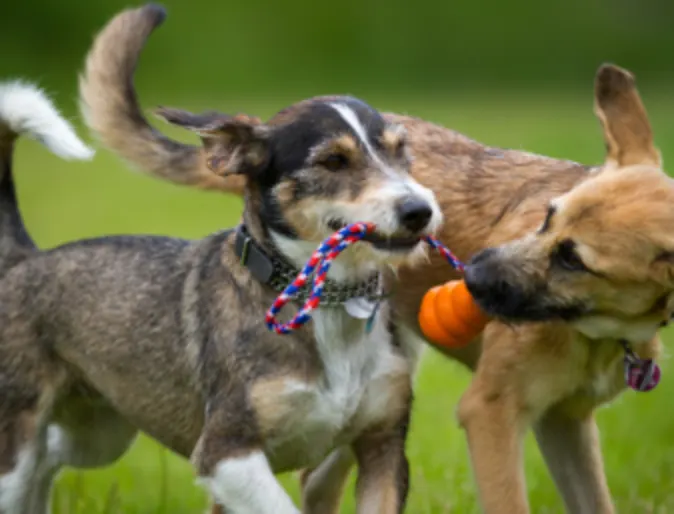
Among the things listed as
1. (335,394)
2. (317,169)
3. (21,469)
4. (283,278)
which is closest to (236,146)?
(317,169)

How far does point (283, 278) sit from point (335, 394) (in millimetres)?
481

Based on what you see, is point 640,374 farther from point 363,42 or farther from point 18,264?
point 363,42

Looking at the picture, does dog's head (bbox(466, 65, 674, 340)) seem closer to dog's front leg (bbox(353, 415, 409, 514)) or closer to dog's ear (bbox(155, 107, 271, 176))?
dog's front leg (bbox(353, 415, 409, 514))

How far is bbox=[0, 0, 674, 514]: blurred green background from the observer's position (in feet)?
60.9

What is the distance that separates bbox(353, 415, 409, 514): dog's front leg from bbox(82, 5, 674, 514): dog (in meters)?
0.30

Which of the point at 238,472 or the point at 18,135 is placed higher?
the point at 18,135

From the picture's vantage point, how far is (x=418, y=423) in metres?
9.53

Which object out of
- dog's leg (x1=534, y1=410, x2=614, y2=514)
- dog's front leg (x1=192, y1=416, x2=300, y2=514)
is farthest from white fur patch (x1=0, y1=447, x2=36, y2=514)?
dog's leg (x1=534, y1=410, x2=614, y2=514)

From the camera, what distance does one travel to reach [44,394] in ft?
19.6

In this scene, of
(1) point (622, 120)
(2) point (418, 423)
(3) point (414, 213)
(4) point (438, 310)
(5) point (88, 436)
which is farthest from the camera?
(2) point (418, 423)

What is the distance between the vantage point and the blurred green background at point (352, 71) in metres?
18.6

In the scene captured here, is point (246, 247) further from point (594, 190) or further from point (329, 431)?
point (594, 190)

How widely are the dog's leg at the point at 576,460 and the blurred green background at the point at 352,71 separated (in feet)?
10.0

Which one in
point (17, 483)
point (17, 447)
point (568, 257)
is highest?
point (568, 257)
